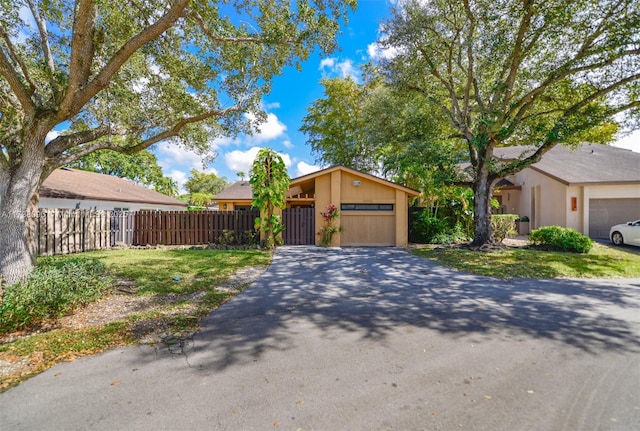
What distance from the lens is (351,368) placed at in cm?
318

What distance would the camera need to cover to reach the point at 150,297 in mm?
5715

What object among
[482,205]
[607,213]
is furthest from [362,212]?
[607,213]

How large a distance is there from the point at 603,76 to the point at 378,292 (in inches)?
438

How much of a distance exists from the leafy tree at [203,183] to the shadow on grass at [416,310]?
49.2 meters

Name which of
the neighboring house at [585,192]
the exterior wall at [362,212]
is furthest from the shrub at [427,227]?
the neighboring house at [585,192]

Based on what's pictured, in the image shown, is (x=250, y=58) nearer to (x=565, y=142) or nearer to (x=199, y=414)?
(x=199, y=414)

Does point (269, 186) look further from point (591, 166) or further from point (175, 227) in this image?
point (591, 166)

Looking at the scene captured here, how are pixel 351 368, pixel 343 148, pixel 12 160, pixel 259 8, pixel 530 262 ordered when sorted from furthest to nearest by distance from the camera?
1. pixel 343 148
2. pixel 530 262
3. pixel 259 8
4. pixel 12 160
5. pixel 351 368

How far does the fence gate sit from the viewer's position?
45.6ft

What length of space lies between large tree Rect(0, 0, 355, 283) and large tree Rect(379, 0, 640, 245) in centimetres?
608

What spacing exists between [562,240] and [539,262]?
3.02m

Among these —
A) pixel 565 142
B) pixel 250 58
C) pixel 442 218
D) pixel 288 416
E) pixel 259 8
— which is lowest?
pixel 288 416

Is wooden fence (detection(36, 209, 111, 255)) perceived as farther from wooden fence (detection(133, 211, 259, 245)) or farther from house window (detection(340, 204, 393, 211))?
house window (detection(340, 204, 393, 211))

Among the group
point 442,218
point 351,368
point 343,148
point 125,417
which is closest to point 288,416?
point 351,368
